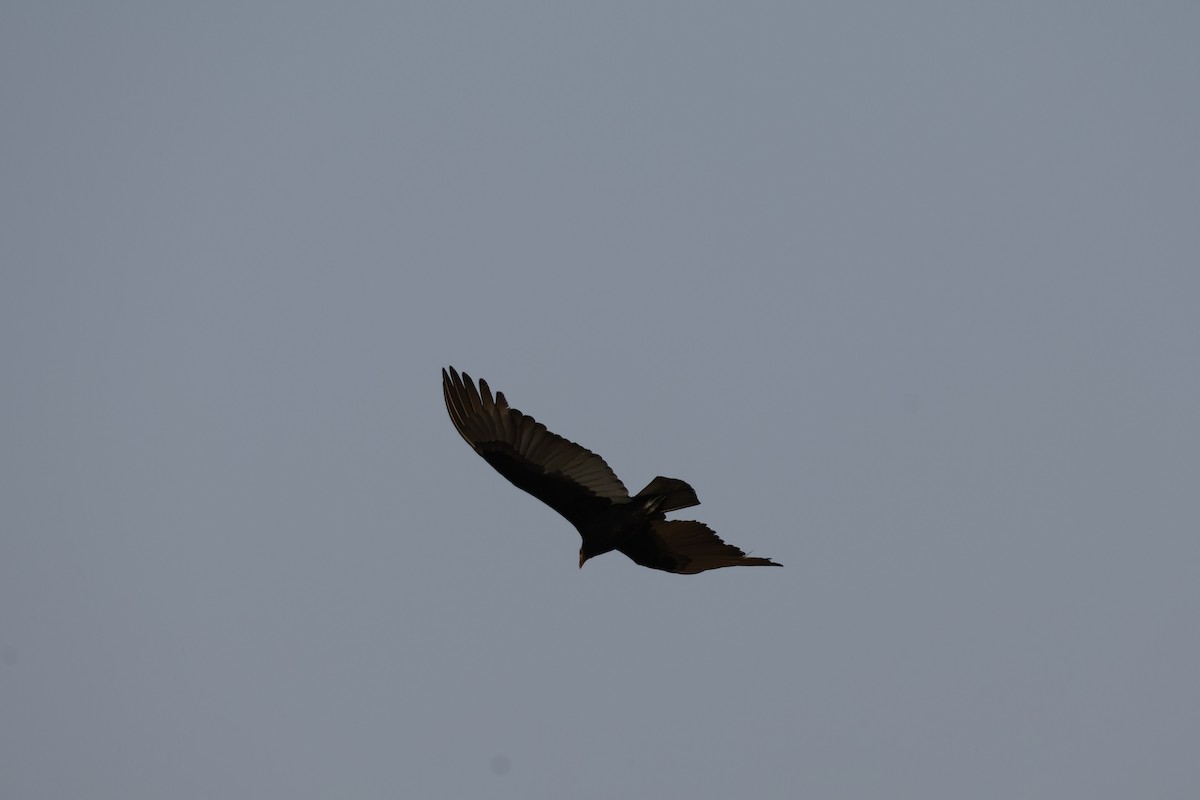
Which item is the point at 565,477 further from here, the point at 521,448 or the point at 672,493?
the point at 672,493

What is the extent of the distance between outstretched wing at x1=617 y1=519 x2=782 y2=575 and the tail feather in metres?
1.02

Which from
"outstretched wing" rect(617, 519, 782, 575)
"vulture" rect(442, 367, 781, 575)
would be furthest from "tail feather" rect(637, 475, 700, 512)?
"outstretched wing" rect(617, 519, 782, 575)

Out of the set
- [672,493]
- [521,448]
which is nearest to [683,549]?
[672,493]

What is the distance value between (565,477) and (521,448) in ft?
1.86

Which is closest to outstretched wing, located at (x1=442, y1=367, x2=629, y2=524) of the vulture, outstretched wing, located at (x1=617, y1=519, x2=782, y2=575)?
the vulture

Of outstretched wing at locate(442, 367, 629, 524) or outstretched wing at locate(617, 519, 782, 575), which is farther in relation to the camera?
outstretched wing at locate(617, 519, 782, 575)

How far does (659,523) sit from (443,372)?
9.75ft

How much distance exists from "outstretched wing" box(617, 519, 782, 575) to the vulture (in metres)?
0.02

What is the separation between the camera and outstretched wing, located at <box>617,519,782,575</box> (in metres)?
14.6

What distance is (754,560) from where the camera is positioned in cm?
1464

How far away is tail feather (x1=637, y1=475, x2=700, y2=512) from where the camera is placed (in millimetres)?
13125

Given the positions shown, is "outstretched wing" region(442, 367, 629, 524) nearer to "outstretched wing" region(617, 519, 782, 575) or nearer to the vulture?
the vulture

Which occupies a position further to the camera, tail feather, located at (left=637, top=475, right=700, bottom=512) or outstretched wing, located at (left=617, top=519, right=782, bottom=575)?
outstretched wing, located at (left=617, top=519, right=782, bottom=575)

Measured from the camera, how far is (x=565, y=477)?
13.8 metres
